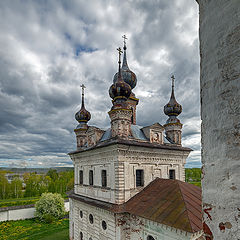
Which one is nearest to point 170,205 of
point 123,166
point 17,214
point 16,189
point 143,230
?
point 143,230

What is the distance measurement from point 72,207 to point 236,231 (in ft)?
61.0

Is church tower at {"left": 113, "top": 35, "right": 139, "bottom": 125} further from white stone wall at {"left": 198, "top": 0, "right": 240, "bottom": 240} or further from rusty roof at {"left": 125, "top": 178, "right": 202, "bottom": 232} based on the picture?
white stone wall at {"left": 198, "top": 0, "right": 240, "bottom": 240}

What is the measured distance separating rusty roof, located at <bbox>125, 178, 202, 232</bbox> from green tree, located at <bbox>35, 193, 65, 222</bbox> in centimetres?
2364

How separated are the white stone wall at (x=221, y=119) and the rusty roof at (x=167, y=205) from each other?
704cm

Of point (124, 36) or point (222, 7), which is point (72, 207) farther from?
point (222, 7)

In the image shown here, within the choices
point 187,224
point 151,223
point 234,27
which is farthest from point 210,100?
point 151,223

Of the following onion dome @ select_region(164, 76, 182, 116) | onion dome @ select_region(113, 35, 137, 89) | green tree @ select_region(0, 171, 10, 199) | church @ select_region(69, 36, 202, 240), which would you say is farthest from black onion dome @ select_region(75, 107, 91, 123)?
green tree @ select_region(0, 171, 10, 199)

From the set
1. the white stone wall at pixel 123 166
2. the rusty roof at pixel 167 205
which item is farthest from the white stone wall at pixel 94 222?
the white stone wall at pixel 123 166

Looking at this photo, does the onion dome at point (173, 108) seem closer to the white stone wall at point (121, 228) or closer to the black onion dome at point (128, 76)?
the black onion dome at point (128, 76)

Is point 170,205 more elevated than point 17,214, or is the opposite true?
point 170,205

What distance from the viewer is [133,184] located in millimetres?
12039

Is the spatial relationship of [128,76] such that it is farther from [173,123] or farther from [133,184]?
[133,184]

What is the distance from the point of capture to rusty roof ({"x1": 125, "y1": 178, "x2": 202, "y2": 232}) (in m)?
8.02

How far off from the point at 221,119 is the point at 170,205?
353 inches
